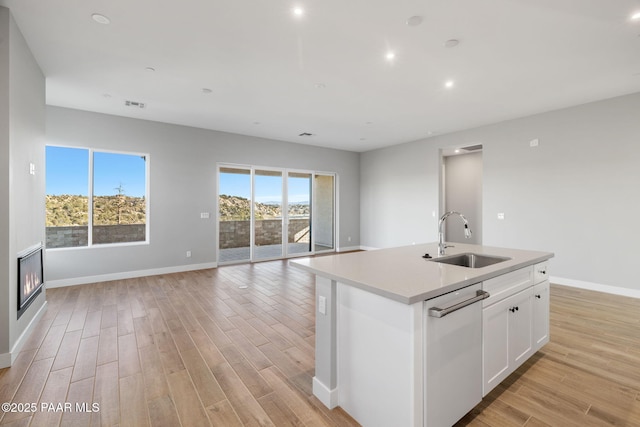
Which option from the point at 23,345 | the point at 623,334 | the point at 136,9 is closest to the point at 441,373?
the point at 623,334

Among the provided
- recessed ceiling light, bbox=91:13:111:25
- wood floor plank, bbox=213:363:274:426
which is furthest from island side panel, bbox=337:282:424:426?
recessed ceiling light, bbox=91:13:111:25

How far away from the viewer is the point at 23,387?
6.91 feet

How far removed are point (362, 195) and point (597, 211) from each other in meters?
5.21

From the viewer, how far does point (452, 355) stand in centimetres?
159

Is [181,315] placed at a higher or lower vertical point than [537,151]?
lower

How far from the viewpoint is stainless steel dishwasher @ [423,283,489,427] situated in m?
1.46

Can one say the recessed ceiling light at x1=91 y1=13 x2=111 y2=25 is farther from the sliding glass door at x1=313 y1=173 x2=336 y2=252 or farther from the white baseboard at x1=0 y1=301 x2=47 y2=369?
the sliding glass door at x1=313 y1=173 x2=336 y2=252

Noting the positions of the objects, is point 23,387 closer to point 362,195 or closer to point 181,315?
point 181,315

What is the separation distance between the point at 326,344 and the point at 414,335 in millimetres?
691

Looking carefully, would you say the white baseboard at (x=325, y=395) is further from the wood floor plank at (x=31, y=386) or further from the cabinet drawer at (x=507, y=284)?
the wood floor plank at (x=31, y=386)

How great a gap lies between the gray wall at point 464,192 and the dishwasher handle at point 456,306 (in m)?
6.45

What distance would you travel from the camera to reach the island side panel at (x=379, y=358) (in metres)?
1.41

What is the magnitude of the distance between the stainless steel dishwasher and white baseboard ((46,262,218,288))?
5.43 m

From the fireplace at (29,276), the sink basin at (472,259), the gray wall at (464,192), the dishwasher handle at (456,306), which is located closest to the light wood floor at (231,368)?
the fireplace at (29,276)
